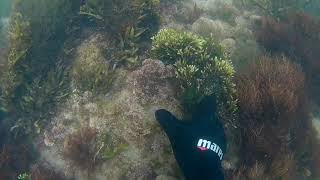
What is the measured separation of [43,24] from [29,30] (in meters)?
0.42

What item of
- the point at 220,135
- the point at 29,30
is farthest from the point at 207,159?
the point at 29,30

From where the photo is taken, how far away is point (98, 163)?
722 cm

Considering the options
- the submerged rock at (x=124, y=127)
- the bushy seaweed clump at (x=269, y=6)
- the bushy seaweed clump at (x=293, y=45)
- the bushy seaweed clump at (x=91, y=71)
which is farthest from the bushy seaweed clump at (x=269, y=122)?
the bushy seaweed clump at (x=269, y=6)

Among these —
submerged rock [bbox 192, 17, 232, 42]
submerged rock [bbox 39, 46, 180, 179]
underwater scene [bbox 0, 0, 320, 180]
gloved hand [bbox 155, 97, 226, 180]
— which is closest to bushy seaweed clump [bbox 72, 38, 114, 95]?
underwater scene [bbox 0, 0, 320, 180]

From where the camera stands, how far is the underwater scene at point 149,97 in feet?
23.0

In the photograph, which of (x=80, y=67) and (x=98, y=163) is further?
(x=80, y=67)

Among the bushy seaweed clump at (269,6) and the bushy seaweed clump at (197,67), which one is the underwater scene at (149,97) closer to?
the bushy seaweed clump at (197,67)

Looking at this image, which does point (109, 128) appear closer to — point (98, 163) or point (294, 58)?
point (98, 163)

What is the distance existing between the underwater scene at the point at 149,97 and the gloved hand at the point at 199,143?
0.02 meters

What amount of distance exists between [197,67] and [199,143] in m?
2.45

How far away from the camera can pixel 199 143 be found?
19.0 feet

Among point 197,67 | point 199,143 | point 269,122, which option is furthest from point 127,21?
point 199,143

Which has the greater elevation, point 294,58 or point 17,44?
point 17,44

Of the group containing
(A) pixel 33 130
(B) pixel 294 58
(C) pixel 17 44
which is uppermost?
(C) pixel 17 44
